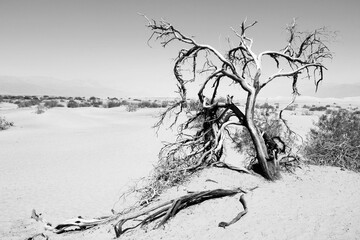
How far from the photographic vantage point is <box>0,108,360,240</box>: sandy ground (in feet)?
12.5

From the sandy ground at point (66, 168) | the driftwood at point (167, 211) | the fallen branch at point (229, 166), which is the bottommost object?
the sandy ground at point (66, 168)

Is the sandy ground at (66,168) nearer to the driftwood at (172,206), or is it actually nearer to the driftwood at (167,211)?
the driftwood at (167,211)

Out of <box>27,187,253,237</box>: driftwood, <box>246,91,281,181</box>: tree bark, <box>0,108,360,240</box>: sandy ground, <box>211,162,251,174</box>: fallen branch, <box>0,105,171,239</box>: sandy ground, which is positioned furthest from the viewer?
<box>0,105,171,239</box>: sandy ground

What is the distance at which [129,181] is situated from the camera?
24.6ft

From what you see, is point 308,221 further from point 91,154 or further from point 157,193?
point 91,154

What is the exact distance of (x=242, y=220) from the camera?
3.94 m

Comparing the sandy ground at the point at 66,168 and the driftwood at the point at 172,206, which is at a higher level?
the driftwood at the point at 172,206

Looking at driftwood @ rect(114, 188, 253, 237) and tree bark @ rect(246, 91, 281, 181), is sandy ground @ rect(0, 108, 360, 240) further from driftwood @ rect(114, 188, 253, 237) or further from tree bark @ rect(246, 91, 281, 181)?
tree bark @ rect(246, 91, 281, 181)

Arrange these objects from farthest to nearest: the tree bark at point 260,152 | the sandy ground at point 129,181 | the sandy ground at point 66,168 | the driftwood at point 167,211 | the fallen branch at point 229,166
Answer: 1. the sandy ground at point 66,168
2. the fallen branch at point 229,166
3. the tree bark at point 260,152
4. the driftwood at point 167,211
5. the sandy ground at point 129,181

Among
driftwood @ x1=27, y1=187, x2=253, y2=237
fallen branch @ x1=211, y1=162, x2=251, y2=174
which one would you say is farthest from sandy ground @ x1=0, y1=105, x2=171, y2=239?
fallen branch @ x1=211, y1=162, x2=251, y2=174

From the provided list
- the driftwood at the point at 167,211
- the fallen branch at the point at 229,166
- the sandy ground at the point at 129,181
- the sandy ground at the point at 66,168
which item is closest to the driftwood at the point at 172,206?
the driftwood at the point at 167,211

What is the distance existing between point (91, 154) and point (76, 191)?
434 centimetres

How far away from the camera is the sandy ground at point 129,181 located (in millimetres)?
3799

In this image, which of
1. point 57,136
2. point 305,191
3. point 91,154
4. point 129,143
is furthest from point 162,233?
point 57,136
